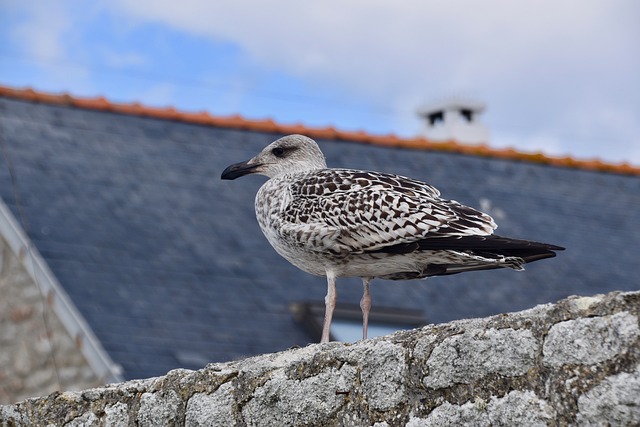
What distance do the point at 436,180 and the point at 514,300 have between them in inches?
102

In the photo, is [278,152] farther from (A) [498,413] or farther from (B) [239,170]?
(A) [498,413]

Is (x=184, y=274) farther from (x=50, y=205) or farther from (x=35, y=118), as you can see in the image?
(x=35, y=118)

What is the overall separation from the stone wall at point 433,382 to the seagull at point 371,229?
57 centimetres

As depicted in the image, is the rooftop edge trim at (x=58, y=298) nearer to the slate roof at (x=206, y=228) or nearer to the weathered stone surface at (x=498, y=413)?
the slate roof at (x=206, y=228)

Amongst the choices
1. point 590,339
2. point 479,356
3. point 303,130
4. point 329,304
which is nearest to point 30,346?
point 303,130

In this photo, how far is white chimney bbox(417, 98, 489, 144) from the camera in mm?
21625

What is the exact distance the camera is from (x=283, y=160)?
22.2 ft

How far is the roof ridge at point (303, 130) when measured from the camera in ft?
57.4

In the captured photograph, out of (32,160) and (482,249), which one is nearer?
(482,249)

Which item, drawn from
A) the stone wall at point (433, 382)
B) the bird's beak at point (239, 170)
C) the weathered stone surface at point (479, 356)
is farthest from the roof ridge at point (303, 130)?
the weathered stone surface at point (479, 356)

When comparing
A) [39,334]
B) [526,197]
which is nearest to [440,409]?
[39,334]

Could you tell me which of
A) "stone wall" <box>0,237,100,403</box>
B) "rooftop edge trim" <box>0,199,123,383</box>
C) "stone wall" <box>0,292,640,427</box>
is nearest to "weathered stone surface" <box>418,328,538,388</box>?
"stone wall" <box>0,292,640,427</box>

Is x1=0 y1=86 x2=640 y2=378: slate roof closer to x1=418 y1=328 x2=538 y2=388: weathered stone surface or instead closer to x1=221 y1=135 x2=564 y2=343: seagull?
x1=221 y1=135 x2=564 y2=343: seagull

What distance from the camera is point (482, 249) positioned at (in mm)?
5824
